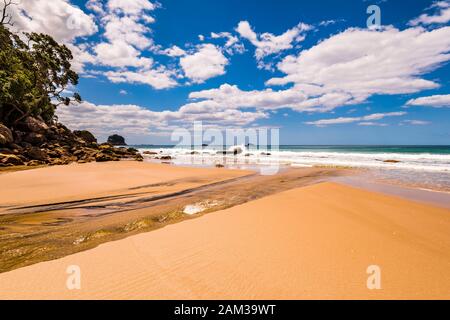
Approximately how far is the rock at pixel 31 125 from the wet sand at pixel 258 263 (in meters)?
34.8

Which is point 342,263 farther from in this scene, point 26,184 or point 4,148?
point 4,148

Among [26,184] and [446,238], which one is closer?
[446,238]

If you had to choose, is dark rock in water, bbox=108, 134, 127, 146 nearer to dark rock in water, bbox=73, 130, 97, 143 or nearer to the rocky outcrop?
dark rock in water, bbox=73, 130, 97, 143

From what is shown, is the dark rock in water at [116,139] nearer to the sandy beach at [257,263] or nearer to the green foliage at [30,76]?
the green foliage at [30,76]

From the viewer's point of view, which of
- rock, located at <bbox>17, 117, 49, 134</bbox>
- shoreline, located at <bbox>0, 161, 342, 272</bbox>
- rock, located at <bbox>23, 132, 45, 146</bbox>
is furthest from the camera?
rock, located at <bbox>17, 117, 49, 134</bbox>

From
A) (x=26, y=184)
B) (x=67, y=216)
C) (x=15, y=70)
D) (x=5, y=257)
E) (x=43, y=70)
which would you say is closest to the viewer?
(x=5, y=257)

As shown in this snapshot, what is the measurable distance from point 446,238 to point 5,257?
7.62 m

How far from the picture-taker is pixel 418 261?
10.8 feet

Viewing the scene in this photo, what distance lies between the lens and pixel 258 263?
3066 millimetres

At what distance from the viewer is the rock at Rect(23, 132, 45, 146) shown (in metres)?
27.3

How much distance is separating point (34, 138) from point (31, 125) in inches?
121

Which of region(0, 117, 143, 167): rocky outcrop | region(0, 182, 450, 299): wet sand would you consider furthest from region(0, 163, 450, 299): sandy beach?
region(0, 117, 143, 167): rocky outcrop

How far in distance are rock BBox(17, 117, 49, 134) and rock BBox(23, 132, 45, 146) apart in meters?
1.63
